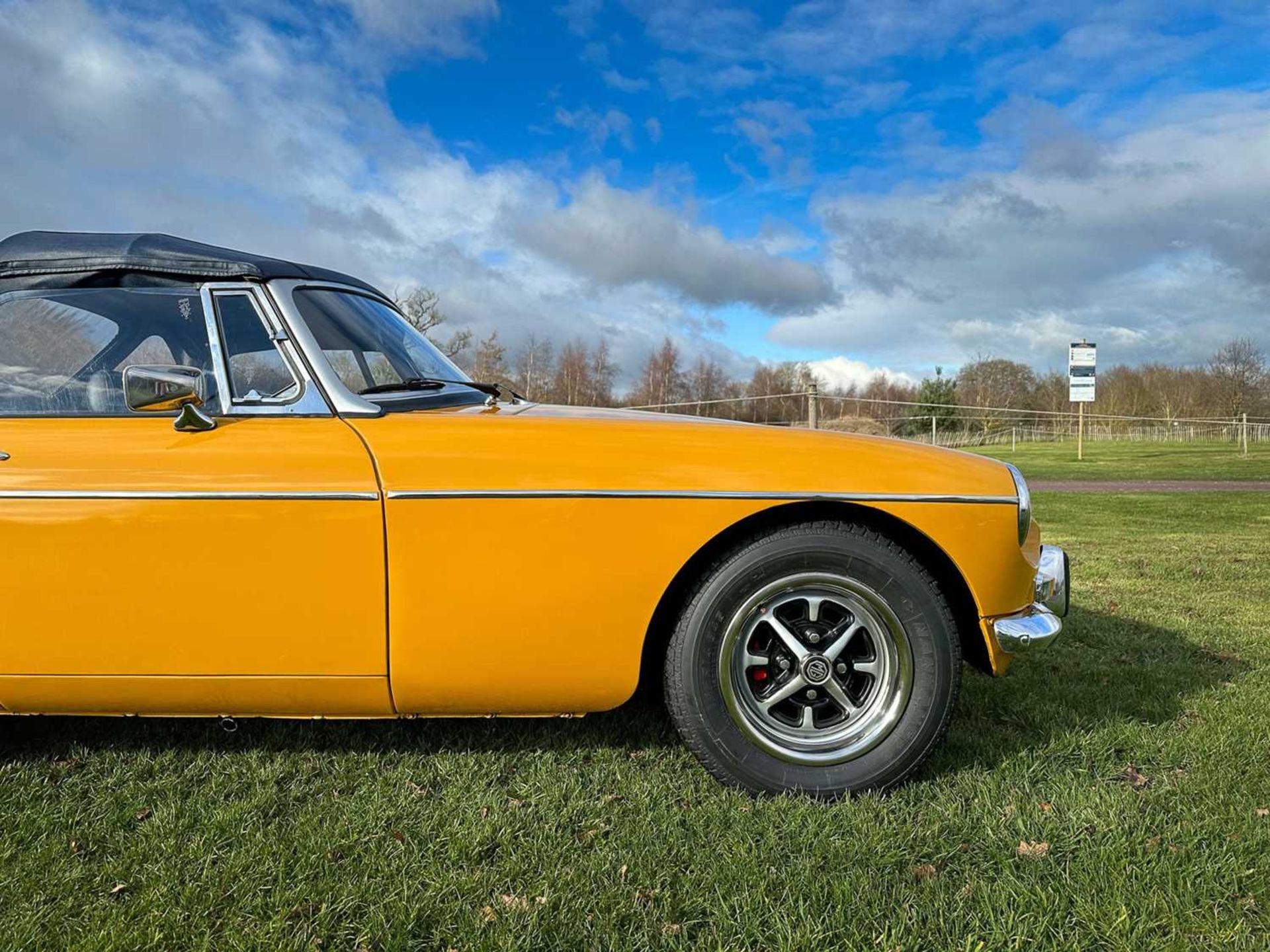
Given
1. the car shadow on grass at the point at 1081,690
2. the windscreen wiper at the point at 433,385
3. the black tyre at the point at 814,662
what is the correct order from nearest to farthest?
the black tyre at the point at 814,662 < the windscreen wiper at the point at 433,385 < the car shadow on grass at the point at 1081,690

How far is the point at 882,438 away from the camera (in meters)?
2.63

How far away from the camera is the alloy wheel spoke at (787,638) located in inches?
91.7

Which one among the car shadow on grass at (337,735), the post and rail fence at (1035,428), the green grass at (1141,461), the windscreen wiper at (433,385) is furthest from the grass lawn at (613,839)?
the post and rail fence at (1035,428)

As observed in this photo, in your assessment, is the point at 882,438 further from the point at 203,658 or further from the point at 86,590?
the point at 86,590

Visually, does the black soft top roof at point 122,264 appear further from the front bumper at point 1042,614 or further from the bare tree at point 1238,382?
the bare tree at point 1238,382

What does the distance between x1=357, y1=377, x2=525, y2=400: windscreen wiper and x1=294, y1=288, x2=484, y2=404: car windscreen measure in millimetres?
14

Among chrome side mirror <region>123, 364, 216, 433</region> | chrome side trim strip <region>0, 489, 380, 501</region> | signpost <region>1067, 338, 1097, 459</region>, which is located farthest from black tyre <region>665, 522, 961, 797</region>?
signpost <region>1067, 338, 1097, 459</region>

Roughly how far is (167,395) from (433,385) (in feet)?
2.75

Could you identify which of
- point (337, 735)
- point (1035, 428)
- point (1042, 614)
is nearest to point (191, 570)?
point (337, 735)

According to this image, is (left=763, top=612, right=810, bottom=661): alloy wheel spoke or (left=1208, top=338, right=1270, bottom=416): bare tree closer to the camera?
(left=763, top=612, right=810, bottom=661): alloy wheel spoke

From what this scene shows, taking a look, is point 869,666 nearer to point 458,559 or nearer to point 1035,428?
point 458,559

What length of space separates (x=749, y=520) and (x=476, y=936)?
4.26ft

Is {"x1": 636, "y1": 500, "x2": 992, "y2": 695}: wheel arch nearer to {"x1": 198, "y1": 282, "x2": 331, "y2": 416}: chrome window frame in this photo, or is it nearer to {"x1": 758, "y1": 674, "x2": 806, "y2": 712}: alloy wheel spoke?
{"x1": 758, "y1": 674, "x2": 806, "y2": 712}: alloy wheel spoke

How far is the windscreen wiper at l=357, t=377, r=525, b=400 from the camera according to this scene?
8.50ft
